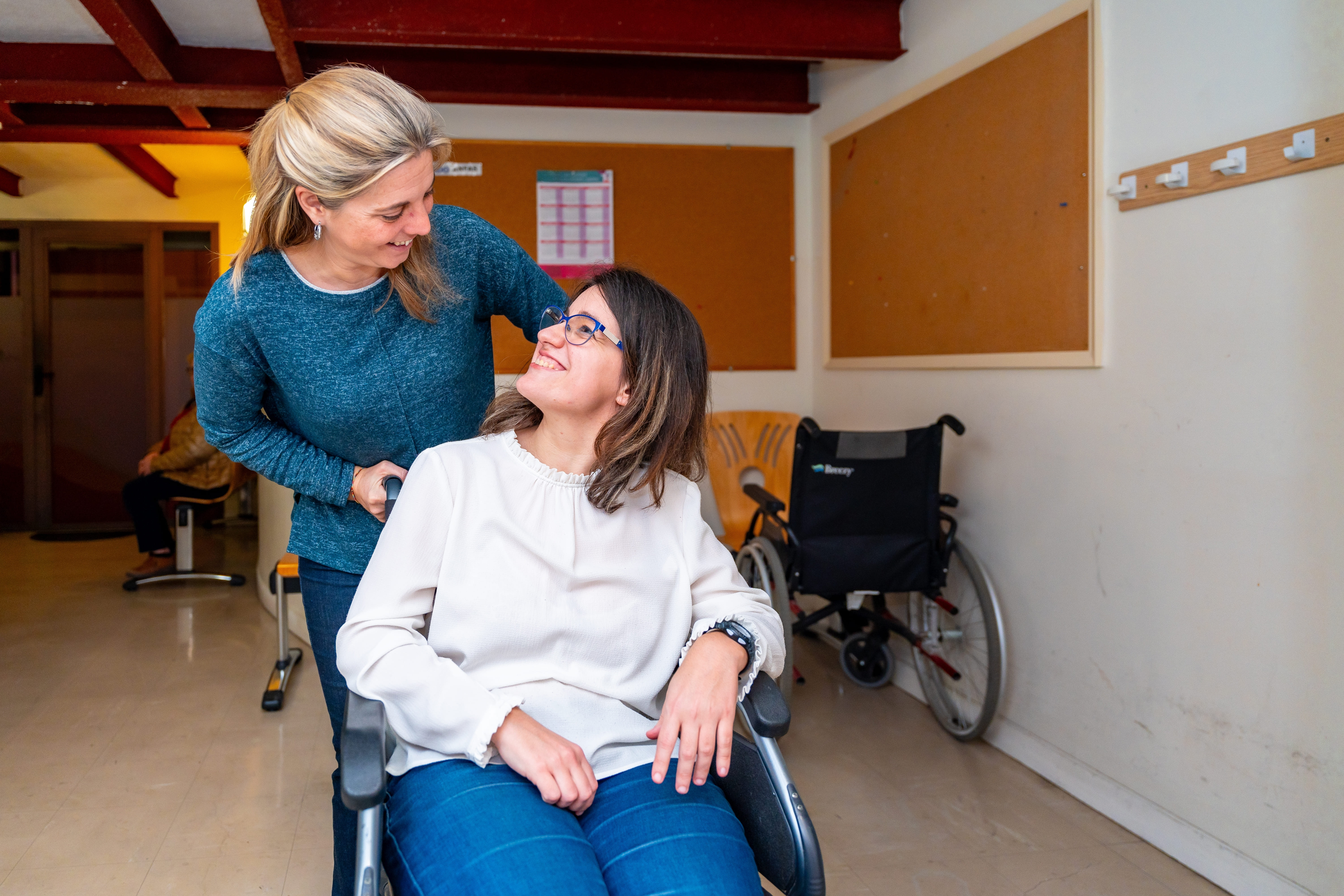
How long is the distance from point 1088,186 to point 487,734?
2.02 m

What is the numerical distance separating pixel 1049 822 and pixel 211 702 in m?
2.62

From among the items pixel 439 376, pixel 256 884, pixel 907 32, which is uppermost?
pixel 907 32

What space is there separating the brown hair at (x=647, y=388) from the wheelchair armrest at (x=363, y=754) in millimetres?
384

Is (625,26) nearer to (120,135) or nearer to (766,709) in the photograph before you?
(766,709)

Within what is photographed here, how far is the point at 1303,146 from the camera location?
1.80m

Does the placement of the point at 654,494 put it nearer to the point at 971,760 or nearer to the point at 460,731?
the point at 460,731

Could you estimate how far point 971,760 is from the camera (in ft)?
8.95

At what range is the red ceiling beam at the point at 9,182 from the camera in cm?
Answer: 644

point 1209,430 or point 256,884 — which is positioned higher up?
point 1209,430

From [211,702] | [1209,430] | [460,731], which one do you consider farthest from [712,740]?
[211,702]

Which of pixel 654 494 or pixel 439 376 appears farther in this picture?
pixel 439 376

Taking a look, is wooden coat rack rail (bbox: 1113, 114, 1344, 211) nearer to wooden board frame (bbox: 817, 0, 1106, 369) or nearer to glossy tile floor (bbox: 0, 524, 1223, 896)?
wooden board frame (bbox: 817, 0, 1106, 369)

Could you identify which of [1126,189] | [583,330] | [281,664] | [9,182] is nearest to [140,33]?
[281,664]

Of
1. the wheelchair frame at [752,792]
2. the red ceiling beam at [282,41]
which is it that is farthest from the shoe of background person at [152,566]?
the wheelchair frame at [752,792]
